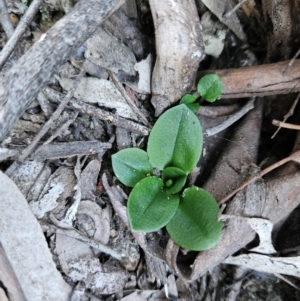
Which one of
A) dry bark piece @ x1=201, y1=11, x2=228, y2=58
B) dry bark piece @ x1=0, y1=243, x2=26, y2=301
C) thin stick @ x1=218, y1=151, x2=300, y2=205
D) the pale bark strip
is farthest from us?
dry bark piece @ x1=201, y1=11, x2=228, y2=58

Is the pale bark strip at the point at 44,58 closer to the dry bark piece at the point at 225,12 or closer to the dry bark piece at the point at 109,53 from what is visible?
the dry bark piece at the point at 109,53

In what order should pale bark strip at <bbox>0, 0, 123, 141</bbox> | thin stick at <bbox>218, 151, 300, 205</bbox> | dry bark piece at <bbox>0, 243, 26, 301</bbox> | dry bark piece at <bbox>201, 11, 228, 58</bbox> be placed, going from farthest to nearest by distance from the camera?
1. dry bark piece at <bbox>201, 11, 228, 58</bbox>
2. thin stick at <bbox>218, 151, 300, 205</bbox>
3. dry bark piece at <bbox>0, 243, 26, 301</bbox>
4. pale bark strip at <bbox>0, 0, 123, 141</bbox>

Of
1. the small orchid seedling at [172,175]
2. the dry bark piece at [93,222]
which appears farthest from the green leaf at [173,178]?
the dry bark piece at [93,222]

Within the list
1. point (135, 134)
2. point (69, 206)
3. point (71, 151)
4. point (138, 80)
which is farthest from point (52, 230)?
point (138, 80)

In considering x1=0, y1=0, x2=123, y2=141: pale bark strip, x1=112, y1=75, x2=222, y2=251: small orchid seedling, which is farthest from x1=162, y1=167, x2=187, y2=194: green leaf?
x1=0, y1=0, x2=123, y2=141: pale bark strip

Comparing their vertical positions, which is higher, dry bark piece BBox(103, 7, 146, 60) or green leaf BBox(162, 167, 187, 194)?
dry bark piece BBox(103, 7, 146, 60)

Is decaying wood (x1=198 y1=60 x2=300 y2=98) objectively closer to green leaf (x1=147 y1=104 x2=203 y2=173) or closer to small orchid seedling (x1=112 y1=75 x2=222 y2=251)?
small orchid seedling (x1=112 y1=75 x2=222 y2=251)

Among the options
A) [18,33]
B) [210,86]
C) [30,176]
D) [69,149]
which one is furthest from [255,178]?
[18,33]

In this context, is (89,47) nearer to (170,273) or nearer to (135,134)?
(135,134)
